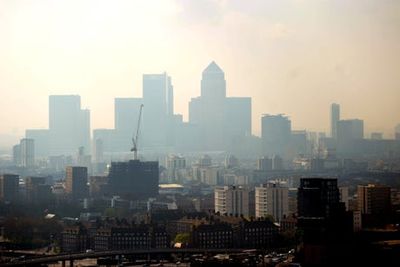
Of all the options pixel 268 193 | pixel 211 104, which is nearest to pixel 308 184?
pixel 268 193

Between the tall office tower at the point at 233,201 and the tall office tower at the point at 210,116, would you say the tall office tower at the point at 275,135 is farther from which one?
the tall office tower at the point at 210,116

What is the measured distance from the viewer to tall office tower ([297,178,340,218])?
12.6 meters

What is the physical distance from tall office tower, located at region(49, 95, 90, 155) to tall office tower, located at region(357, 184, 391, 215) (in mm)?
13466

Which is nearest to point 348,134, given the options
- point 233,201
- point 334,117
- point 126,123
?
point 334,117

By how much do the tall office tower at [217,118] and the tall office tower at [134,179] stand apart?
3.59 m

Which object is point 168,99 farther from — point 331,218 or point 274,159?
point 331,218

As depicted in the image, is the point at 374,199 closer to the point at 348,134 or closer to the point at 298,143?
the point at 348,134

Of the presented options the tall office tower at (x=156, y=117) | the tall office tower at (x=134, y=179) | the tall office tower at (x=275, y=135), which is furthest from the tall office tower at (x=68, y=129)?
the tall office tower at (x=275, y=135)

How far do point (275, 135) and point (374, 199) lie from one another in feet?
29.6

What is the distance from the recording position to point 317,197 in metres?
13.0

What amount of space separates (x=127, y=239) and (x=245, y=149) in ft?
41.1

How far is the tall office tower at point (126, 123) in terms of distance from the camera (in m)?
29.4

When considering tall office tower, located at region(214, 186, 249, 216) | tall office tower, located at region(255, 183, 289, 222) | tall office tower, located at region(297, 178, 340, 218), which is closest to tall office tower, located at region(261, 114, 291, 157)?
tall office tower, located at region(214, 186, 249, 216)

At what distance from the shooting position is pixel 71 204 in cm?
2072
